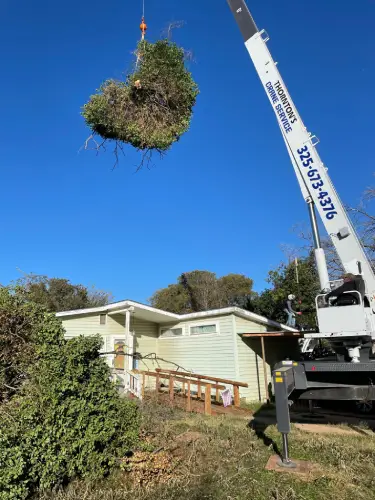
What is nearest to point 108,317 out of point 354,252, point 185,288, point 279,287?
point 279,287

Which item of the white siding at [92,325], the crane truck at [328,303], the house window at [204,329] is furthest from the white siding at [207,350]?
the crane truck at [328,303]

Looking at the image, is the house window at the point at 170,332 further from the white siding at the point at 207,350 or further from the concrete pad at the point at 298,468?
the concrete pad at the point at 298,468

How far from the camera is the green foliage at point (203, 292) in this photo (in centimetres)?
3347

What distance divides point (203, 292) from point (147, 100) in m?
29.5

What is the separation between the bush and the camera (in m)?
3.65

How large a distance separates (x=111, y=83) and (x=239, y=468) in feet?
17.1

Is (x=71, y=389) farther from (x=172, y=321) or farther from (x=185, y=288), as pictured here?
(x=185, y=288)

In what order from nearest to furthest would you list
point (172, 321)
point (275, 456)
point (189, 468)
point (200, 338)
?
point (189, 468)
point (275, 456)
point (200, 338)
point (172, 321)

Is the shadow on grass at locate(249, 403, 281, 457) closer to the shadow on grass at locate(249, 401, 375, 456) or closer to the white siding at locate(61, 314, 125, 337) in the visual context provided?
the shadow on grass at locate(249, 401, 375, 456)

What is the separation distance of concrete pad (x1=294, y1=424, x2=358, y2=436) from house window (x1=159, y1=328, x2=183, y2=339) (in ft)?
23.2

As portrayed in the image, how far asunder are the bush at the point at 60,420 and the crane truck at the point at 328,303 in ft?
7.50

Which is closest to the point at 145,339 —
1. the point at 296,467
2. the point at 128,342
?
the point at 128,342

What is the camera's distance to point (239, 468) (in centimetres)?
476

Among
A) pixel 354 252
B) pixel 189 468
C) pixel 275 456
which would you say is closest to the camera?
→ pixel 189 468
